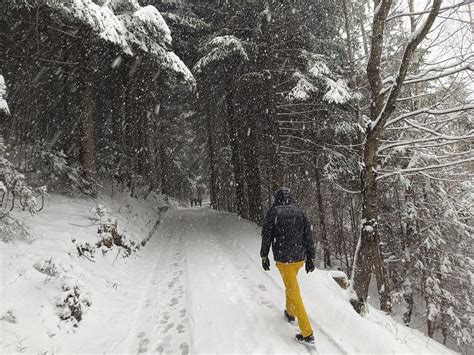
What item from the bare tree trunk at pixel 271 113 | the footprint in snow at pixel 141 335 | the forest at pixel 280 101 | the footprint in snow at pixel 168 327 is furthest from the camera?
the bare tree trunk at pixel 271 113

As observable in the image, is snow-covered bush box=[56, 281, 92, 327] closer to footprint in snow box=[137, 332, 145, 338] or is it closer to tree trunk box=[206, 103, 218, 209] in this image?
footprint in snow box=[137, 332, 145, 338]

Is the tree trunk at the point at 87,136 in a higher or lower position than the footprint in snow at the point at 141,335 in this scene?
higher

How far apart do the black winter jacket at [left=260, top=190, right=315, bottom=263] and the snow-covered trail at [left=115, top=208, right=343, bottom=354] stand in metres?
1.16

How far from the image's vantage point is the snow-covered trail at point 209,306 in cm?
484

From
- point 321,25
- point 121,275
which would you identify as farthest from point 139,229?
point 321,25

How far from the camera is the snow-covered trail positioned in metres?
4.84

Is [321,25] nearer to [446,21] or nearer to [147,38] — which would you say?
[147,38]

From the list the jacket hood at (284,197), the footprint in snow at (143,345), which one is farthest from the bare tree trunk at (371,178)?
the footprint in snow at (143,345)

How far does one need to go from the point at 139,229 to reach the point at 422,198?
39.0 feet

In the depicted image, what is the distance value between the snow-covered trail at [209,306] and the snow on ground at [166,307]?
2 cm

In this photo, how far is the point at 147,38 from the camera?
1101 centimetres

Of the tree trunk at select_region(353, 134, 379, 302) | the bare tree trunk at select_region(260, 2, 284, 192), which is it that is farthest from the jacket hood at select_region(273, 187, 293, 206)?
the bare tree trunk at select_region(260, 2, 284, 192)

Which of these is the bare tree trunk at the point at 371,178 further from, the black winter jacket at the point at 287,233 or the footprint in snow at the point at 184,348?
the footprint in snow at the point at 184,348

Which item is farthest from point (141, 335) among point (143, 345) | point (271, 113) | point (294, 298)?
point (271, 113)
